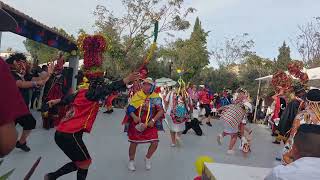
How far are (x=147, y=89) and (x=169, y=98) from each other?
3615 mm

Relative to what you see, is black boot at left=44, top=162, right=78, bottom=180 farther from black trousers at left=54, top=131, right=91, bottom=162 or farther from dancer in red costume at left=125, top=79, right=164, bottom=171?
dancer in red costume at left=125, top=79, right=164, bottom=171

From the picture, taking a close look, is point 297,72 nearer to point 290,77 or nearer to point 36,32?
point 290,77

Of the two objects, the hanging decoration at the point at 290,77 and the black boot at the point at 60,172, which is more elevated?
the hanging decoration at the point at 290,77

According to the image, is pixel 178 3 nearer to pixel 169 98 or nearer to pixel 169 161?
pixel 169 98

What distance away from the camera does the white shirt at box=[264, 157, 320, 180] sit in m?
1.81

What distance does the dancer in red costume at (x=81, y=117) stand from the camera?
15.4 ft

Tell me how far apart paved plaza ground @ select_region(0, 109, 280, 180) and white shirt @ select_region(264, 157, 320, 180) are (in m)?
3.60

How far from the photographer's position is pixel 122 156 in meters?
7.57

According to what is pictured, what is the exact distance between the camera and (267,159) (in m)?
9.12

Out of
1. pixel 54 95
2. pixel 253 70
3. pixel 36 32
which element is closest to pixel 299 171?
pixel 54 95

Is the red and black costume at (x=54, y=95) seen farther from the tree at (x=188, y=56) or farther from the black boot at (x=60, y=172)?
the tree at (x=188, y=56)

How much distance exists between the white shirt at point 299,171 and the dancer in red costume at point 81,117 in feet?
9.35

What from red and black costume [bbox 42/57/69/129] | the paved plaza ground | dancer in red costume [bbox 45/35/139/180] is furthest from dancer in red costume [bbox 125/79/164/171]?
red and black costume [bbox 42/57/69/129]

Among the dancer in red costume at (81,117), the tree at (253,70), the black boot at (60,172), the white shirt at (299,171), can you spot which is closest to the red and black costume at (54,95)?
the dancer in red costume at (81,117)
